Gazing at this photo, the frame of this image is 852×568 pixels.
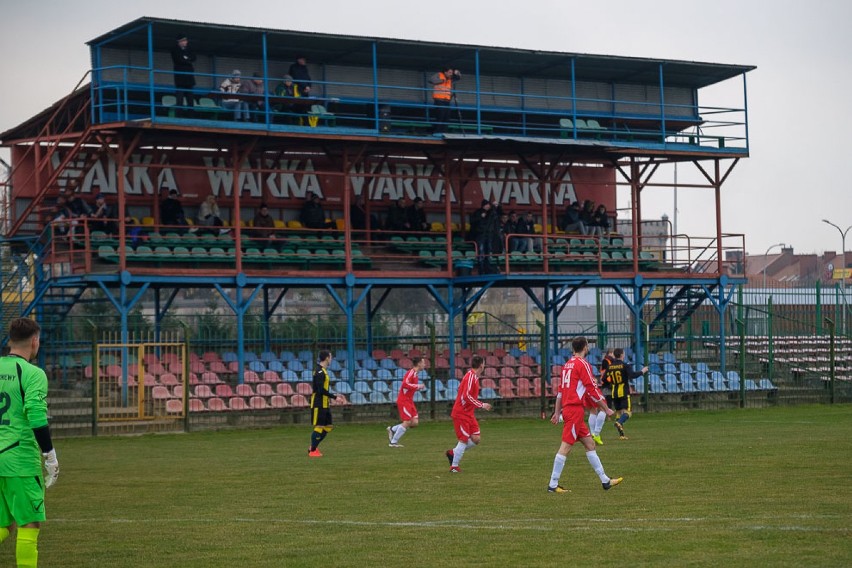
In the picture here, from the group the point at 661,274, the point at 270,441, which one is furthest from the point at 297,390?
the point at 661,274

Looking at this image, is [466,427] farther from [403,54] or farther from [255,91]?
[403,54]

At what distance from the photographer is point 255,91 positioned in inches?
1294

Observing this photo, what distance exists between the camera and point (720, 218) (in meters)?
39.7

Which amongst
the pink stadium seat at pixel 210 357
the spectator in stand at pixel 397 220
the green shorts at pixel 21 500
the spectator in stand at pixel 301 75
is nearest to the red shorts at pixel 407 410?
the pink stadium seat at pixel 210 357

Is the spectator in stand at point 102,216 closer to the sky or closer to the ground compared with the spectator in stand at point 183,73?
closer to the ground

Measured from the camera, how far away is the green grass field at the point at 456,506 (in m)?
11.1

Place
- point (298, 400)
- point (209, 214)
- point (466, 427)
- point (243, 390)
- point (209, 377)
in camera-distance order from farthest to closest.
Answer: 1. point (209, 214)
2. point (298, 400)
3. point (209, 377)
4. point (243, 390)
5. point (466, 427)

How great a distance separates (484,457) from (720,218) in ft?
68.7

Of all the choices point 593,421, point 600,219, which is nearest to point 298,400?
point 593,421

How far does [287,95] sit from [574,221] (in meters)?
11.0

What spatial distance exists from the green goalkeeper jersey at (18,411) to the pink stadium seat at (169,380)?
20193mm

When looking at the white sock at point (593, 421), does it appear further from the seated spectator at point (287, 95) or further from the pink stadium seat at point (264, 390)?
the seated spectator at point (287, 95)

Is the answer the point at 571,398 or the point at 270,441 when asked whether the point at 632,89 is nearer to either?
the point at 270,441

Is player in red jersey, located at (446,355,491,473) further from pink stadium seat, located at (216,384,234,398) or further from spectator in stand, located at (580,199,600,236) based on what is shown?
spectator in stand, located at (580,199,600,236)
